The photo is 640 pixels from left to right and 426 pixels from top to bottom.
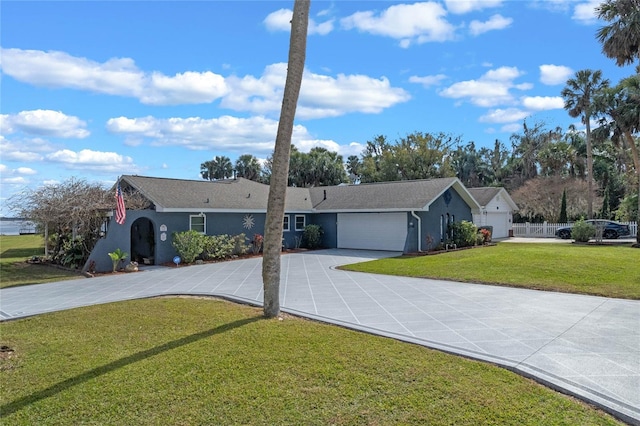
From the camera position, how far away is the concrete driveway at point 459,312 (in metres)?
4.98

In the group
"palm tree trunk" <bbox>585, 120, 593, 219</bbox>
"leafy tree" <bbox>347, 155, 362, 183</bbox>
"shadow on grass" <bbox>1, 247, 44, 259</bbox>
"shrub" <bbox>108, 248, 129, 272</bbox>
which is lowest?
"shadow on grass" <bbox>1, 247, 44, 259</bbox>

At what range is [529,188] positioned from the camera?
3559 centimetres

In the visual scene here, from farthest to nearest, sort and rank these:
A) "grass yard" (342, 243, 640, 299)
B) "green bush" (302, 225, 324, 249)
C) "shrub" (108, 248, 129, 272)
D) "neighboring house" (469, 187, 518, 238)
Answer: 1. "neighboring house" (469, 187, 518, 238)
2. "green bush" (302, 225, 324, 249)
3. "shrub" (108, 248, 129, 272)
4. "grass yard" (342, 243, 640, 299)

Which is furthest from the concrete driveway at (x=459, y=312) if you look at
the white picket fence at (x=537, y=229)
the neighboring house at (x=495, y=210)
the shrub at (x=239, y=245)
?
the white picket fence at (x=537, y=229)

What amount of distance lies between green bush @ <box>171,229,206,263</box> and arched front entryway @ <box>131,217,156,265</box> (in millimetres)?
1598

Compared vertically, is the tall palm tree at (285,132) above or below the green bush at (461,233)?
above

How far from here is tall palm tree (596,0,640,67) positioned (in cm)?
1866

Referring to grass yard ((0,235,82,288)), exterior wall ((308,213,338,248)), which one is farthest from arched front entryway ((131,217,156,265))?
exterior wall ((308,213,338,248))

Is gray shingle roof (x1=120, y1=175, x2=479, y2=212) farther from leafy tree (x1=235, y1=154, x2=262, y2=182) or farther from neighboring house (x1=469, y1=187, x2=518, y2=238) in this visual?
leafy tree (x1=235, y1=154, x2=262, y2=182)

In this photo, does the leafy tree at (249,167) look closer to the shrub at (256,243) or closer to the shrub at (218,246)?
the shrub at (256,243)

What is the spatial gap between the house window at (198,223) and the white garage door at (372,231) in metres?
7.98

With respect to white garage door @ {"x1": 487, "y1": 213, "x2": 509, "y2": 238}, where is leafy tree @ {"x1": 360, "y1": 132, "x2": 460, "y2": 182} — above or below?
above

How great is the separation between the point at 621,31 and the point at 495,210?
13.3 meters

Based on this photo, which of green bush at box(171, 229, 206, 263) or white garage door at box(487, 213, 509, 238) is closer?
green bush at box(171, 229, 206, 263)
